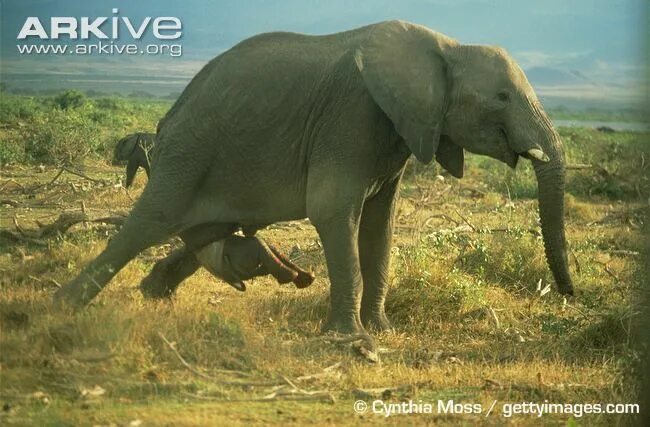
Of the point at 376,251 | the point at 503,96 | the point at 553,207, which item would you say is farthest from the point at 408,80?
the point at 376,251

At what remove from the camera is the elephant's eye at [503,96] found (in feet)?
26.1

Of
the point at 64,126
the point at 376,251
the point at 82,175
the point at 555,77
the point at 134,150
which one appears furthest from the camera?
the point at 555,77

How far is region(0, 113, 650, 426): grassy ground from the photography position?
→ 22.0 feet

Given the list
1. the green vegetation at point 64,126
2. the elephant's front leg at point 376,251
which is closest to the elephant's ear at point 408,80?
the elephant's front leg at point 376,251

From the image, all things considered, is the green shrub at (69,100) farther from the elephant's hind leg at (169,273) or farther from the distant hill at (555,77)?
the distant hill at (555,77)

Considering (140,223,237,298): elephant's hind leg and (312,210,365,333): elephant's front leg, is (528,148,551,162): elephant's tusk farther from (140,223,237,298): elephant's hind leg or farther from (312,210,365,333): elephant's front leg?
(140,223,237,298): elephant's hind leg

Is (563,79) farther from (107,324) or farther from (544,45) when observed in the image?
(107,324)

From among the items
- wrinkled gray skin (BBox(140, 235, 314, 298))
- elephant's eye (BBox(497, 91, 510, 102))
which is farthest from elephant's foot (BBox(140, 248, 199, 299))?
elephant's eye (BBox(497, 91, 510, 102))

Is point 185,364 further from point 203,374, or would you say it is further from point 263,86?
point 263,86

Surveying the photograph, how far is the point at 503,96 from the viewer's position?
798cm

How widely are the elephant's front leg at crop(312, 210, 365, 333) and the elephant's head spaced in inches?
27.2

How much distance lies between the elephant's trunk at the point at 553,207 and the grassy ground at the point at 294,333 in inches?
18.9

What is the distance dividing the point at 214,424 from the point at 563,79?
8.69 meters

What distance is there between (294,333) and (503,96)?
7.04 ft
